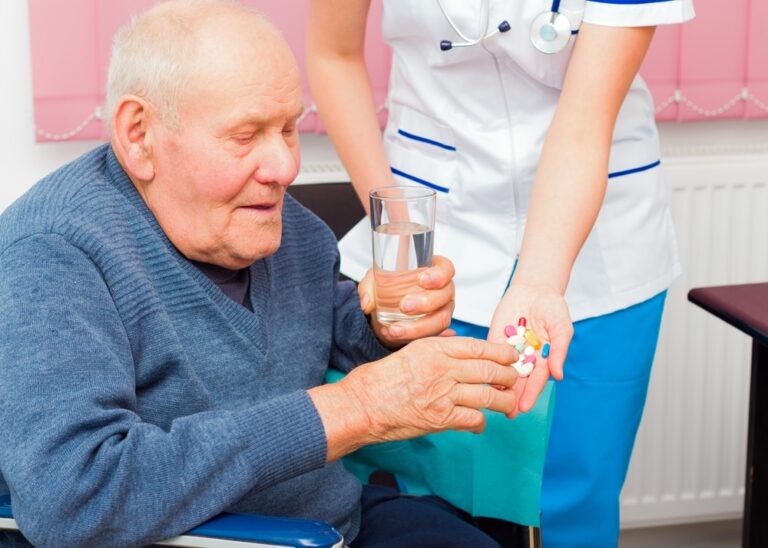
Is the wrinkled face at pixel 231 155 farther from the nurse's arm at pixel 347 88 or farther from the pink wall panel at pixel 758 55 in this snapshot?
the pink wall panel at pixel 758 55

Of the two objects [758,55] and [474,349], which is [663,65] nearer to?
[758,55]

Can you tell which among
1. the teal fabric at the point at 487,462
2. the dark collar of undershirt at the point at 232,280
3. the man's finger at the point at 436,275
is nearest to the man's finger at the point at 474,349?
the man's finger at the point at 436,275

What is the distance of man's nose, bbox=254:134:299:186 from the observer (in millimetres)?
1557

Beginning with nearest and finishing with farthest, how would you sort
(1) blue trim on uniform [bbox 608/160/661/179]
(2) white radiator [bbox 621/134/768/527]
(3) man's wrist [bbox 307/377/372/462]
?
(3) man's wrist [bbox 307/377/372/462], (1) blue trim on uniform [bbox 608/160/661/179], (2) white radiator [bbox 621/134/768/527]

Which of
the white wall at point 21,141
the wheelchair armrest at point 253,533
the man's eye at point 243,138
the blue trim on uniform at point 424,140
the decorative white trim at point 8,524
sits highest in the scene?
the man's eye at point 243,138

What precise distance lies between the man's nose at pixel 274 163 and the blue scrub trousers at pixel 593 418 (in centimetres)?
53

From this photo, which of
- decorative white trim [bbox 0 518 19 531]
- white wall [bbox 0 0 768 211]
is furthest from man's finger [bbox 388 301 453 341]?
white wall [bbox 0 0 768 211]

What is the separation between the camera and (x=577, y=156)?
1.71m

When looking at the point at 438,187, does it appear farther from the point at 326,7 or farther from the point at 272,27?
the point at 272,27

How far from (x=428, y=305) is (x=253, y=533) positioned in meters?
0.42

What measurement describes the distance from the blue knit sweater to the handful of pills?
311mm

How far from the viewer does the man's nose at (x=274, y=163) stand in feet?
5.11

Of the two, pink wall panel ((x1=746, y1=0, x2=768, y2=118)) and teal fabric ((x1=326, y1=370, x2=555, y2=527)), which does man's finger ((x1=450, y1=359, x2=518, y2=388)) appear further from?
pink wall panel ((x1=746, y1=0, x2=768, y2=118))

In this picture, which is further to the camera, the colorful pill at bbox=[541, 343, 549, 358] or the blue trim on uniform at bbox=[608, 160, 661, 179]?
the blue trim on uniform at bbox=[608, 160, 661, 179]
